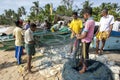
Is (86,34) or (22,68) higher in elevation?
(86,34)

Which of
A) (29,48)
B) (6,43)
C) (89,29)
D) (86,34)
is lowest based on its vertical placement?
(6,43)

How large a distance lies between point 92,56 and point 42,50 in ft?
7.11

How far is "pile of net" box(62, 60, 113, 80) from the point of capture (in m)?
5.67

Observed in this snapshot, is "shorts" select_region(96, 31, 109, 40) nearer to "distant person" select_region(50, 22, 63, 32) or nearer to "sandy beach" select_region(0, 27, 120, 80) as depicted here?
"sandy beach" select_region(0, 27, 120, 80)

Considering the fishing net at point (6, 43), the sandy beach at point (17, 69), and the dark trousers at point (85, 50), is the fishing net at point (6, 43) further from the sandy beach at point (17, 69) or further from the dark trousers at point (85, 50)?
the dark trousers at point (85, 50)

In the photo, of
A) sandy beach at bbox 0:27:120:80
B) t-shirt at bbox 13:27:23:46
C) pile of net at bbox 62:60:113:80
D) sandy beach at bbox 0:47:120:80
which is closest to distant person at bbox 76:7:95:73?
pile of net at bbox 62:60:113:80

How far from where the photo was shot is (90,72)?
5773mm

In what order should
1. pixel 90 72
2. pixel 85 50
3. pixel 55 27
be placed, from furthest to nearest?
pixel 55 27, pixel 90 72, pixel 85 50

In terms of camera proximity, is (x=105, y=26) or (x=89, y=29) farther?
(x=105, y=26)

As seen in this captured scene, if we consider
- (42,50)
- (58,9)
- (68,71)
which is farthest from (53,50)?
(58,9)

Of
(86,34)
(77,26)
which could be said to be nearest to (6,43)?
(77,26)

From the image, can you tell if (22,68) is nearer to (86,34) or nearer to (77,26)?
(77,26)

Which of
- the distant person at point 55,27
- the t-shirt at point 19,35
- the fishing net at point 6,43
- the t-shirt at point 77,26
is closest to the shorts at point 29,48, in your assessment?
the t-shirt at point 19,35

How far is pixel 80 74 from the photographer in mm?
→ 5723
